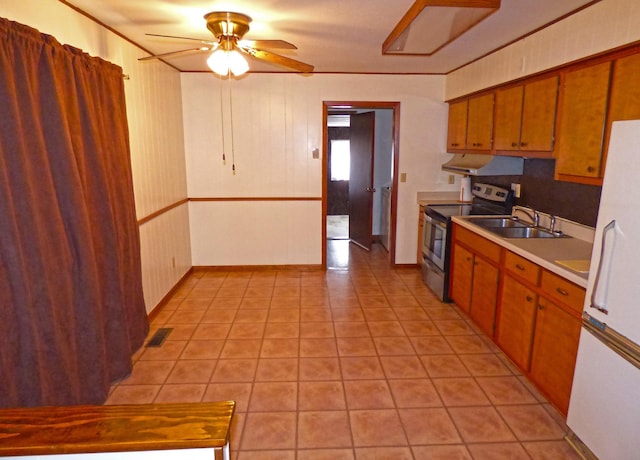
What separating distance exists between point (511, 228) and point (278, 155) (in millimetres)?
2845

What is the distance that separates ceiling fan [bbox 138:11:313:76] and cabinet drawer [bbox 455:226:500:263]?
1.95m

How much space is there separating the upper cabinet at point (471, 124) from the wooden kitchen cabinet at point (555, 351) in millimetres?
1983

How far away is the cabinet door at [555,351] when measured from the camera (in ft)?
7.63

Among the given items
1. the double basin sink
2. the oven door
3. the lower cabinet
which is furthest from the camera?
the oven door

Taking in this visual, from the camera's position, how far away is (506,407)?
260 cm

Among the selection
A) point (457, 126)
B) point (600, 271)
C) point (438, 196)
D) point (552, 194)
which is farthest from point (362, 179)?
point (600, 271)

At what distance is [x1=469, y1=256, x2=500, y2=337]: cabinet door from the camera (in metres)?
3.27

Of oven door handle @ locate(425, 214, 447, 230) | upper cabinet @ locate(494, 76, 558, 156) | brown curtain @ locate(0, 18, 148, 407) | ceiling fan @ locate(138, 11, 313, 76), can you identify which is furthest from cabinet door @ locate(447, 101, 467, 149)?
brown curtain @ locate(0, 18, 148, 407)

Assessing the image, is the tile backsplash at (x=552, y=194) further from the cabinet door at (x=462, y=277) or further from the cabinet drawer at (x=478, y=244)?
the cabinet door at (x=462, y=277)

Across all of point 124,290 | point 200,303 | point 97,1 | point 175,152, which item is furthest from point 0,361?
point 175,152

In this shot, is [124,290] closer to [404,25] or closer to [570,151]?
[404,25]

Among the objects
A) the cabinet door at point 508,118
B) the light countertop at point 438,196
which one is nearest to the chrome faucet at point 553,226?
the cabinet door at point 508,118

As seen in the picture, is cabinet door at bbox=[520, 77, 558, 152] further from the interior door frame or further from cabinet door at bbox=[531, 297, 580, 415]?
the interior door frame

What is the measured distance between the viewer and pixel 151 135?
3.90 metres
